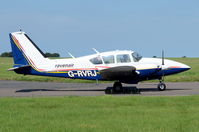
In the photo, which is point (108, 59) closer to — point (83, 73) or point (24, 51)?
point (83, 73)

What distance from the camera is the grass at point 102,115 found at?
930 centimetres

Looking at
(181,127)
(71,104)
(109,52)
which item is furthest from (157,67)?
(181,127)

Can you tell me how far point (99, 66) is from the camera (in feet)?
66.2

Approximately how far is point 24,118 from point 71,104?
332 cm

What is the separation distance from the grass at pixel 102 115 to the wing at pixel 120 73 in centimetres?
414

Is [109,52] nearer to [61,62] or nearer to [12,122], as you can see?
[61,62]

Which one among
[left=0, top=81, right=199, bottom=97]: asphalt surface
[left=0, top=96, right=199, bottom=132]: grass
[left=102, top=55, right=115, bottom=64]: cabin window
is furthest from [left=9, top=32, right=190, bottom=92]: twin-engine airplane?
[left=0, top=96, right=199, bottom=132]: grass

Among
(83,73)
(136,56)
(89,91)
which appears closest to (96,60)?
(83,73)

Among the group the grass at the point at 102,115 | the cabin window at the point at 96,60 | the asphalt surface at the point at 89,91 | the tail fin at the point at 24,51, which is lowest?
the asphalt surface at the point at 89,91

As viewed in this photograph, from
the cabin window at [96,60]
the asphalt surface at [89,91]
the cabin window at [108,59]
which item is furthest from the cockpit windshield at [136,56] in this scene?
the cabin window at [96,60]

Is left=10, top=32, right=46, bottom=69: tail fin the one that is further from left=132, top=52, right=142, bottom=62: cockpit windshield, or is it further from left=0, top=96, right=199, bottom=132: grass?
left=0, top=96, right=199, bottom=132: grass

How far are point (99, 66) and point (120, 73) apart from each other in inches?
58.4

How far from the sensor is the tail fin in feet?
69.4

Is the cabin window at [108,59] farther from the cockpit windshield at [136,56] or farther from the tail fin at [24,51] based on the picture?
the tail fin at [24,51]
